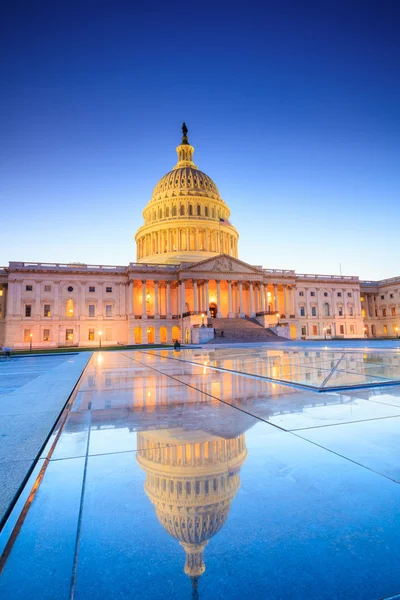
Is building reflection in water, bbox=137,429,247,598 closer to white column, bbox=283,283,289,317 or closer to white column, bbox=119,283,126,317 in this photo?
white column, bbox=119,283,126,317

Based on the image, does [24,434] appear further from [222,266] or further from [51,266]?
[51,266]

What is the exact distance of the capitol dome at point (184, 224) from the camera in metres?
87.5

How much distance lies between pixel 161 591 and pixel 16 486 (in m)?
2.02

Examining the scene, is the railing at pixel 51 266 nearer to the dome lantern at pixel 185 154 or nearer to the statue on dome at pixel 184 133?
the dome lantern at pixel 185 154

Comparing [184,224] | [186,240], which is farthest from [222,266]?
[184,224]

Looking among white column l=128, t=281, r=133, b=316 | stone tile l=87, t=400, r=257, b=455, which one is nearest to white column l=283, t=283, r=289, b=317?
white column l=128, t=281, r=133, b=316

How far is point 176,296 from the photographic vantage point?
76875 millimetres

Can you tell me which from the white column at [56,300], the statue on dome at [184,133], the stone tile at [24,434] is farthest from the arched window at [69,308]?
the statue on dome at [184,133]

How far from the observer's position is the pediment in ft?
231

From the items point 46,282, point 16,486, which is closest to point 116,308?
point 46,282

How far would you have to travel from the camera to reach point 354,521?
263 cm

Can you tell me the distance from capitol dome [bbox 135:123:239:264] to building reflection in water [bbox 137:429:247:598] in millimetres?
80252

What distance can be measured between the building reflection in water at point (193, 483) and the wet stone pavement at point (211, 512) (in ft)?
0.04

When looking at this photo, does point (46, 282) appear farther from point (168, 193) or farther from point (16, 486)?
point (16, 486)
